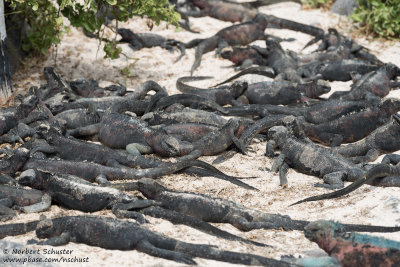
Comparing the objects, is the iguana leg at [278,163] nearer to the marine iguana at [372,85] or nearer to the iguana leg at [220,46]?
the marine iguana at [372,85]

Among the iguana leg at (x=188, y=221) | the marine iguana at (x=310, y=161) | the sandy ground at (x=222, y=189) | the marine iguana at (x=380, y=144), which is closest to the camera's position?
the sandy ground at (x=222, y=189)

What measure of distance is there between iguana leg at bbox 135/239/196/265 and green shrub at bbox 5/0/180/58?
13.5ft

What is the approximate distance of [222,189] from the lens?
18.8 feet

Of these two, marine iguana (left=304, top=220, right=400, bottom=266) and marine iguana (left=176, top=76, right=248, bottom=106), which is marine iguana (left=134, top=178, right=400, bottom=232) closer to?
marine iguana (left=304, top=220, right=400, bottom=266)

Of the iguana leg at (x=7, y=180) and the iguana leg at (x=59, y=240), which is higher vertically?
the iguana leg at (x=59, y=240)

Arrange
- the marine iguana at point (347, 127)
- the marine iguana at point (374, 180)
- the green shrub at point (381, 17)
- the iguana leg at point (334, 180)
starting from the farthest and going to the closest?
the green shrub at point (381, 17), the marine iguana at point (347, 127), the iguana leg at point (334, 180), the marine iguana at point (374, 180)

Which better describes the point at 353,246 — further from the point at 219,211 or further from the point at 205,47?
the point at 205,47

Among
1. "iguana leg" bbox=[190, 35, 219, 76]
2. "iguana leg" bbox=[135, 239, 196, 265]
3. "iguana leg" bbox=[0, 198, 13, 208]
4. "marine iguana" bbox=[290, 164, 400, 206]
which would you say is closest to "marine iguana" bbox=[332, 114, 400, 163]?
"marine iguana" bbox=[290, 164, 400, 206]

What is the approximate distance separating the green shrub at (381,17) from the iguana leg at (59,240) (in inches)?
290

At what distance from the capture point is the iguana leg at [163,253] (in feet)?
14.2

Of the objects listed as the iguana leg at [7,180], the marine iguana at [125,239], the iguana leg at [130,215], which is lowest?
the iguana leg at [7,180]

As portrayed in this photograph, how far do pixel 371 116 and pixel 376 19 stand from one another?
3.82 m

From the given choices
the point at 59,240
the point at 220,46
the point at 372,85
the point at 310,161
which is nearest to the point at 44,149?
the point at 59,240

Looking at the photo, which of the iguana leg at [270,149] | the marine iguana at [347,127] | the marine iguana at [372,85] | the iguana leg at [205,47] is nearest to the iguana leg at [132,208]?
the iguana leg at [270,149]
